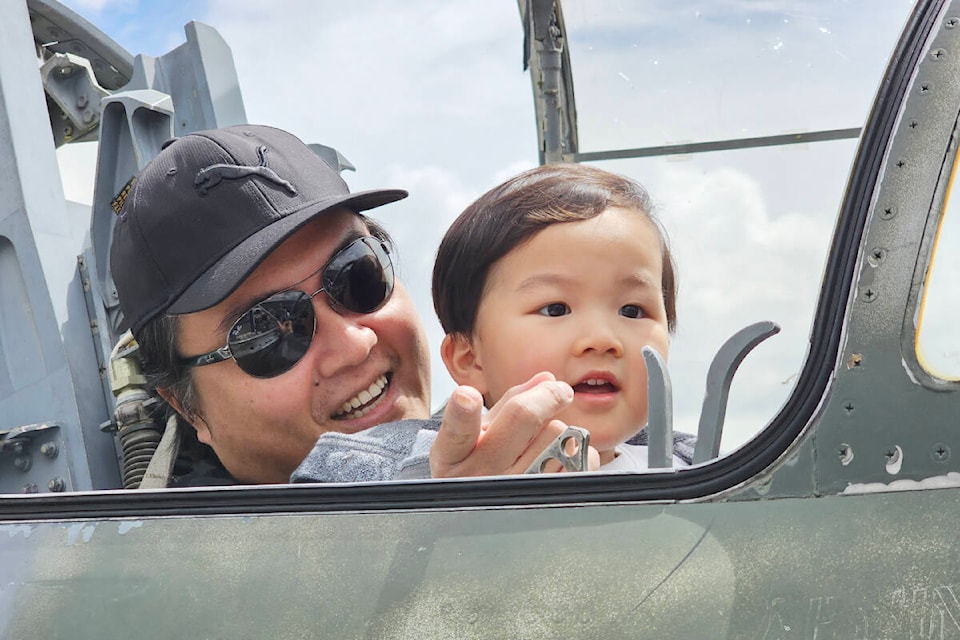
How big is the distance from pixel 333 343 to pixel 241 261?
0.65 feet

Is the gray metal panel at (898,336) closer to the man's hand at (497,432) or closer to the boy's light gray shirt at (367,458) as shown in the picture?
the man's hand at (497,432)

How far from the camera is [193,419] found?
6.88 feet

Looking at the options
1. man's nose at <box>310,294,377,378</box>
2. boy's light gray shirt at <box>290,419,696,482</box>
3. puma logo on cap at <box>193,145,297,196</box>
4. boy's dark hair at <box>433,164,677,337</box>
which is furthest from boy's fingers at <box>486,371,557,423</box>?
puma logo on cap at <box>193,145,297,196</box>

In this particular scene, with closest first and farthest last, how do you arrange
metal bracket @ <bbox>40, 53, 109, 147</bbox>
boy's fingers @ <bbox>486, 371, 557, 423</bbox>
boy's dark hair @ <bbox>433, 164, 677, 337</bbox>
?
boy's fingers @ <bbox>486, 371, 557, 423</bbox>
boy's dark hair @ <bbox>433, 164, 677, 337</bbox>
metal bracket @ <bbox>40, 53, 109, 147</bbox>

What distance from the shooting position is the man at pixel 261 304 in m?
1.91

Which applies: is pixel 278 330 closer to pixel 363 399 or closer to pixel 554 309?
pixel 363 399

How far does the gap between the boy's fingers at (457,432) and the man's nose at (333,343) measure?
588mm

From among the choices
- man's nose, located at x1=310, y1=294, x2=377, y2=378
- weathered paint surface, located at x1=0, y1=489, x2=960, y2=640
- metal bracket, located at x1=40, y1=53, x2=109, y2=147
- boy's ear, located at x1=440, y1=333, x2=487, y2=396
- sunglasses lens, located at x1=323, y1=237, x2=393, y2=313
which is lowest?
weathered paint surface, located at x1=0, y1=489, x2=960, y2=640

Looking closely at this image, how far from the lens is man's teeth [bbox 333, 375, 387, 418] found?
195 centimetres

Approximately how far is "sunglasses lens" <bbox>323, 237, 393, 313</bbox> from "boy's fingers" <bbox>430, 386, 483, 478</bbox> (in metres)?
0.65

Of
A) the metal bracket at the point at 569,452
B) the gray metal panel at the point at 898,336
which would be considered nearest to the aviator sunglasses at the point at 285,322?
the metal bracket at the point at 569,452

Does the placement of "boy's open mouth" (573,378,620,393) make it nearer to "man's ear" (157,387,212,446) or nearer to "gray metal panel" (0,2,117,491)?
"man's ear" (157,387,212,446)

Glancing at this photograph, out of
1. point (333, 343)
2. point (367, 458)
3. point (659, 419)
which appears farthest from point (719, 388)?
point (333, 343)

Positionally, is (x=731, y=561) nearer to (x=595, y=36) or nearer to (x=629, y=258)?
(x=629, y=258)
